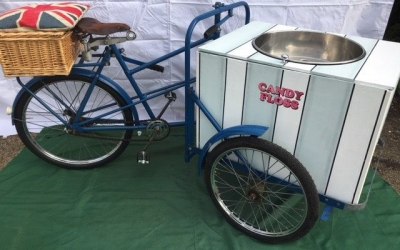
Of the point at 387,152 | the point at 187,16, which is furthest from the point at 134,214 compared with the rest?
the point at 387,152

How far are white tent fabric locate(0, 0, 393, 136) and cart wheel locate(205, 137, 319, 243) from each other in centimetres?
114

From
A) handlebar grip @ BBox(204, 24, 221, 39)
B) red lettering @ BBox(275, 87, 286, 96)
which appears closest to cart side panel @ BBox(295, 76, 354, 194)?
red lettering @ BBox(275, 87, 286, 96)

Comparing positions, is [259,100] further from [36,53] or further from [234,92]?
[36,53]

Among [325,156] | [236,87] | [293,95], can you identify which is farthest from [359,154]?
[236,87]

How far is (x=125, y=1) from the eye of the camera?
2656 millimetres

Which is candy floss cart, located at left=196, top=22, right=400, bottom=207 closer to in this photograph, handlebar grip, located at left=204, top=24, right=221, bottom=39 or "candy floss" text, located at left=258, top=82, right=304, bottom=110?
"candy floss" text, located at left=258, top=82, right=304, bottom=110

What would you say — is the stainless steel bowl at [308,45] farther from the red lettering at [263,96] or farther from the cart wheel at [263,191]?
the cart wheel at [263,191]

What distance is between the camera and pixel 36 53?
2.03m

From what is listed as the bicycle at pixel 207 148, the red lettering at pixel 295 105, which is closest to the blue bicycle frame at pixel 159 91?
the bicycle at pixel 207 148

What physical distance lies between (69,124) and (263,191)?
1420 millimetres

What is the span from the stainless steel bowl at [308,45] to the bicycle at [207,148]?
33cm

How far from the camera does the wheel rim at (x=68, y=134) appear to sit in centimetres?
269

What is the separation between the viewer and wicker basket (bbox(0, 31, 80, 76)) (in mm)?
1979

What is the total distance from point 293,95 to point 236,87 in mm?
315
